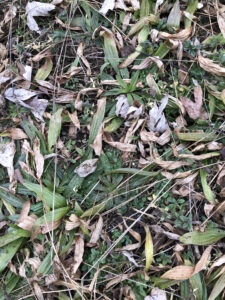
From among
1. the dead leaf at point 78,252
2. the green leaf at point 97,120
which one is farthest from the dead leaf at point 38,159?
the dead leaf at point 78,252

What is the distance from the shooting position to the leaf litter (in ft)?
5.90

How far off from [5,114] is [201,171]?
130 cm

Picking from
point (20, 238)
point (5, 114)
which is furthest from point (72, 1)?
point (20, 238)

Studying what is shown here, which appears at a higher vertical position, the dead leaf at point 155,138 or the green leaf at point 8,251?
the dead leaf at point 155,138

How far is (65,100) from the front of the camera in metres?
2.10

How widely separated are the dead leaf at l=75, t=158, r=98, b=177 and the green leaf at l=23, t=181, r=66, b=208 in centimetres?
18

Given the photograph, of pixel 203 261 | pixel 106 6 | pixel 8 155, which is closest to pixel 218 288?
pixel 203 261

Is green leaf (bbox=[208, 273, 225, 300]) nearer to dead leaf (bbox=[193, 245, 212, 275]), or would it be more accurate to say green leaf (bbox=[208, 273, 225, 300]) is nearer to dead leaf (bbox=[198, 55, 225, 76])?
dead leaf (bbox=[193, 245, 212, 275])

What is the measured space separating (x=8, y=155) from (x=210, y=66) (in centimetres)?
137

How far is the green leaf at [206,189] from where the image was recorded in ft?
6.03

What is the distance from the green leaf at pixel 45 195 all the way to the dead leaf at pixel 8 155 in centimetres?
17

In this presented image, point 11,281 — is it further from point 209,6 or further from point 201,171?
point 209,6

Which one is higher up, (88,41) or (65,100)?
(88,41)

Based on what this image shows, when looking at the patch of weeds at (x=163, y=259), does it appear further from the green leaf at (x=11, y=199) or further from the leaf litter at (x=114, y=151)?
the green leaf at (x=11, y=199)
